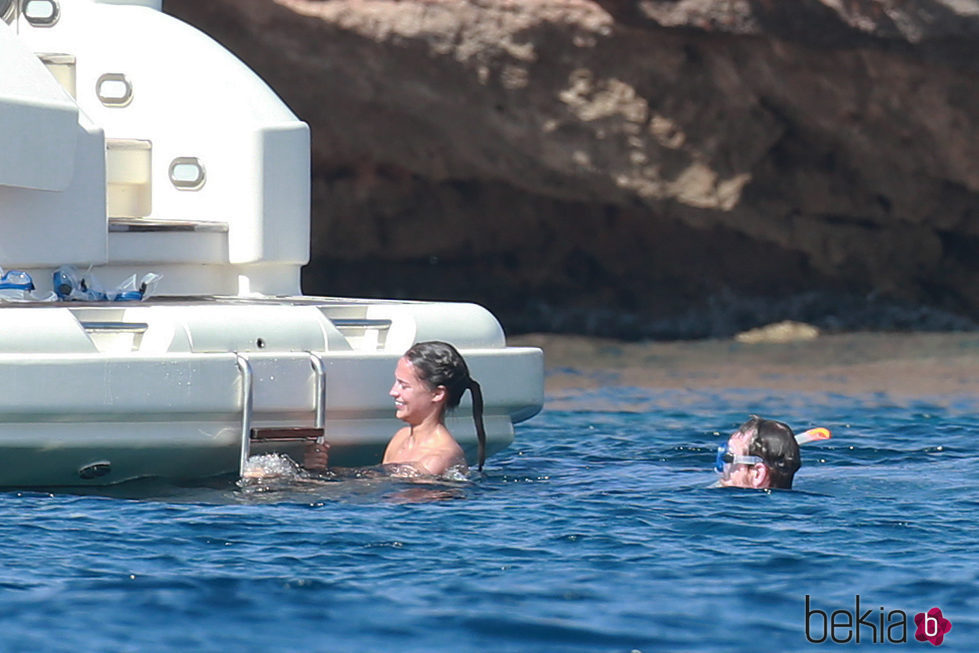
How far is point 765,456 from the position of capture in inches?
210

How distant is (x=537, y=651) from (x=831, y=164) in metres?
8.77

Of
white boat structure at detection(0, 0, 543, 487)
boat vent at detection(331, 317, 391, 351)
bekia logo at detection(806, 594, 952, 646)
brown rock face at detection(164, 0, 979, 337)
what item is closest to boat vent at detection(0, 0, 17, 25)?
white boat structure at detection(0, 0, 543, 487)

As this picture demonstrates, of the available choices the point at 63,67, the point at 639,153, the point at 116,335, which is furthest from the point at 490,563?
the point at 639,153

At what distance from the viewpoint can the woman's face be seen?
545 cm

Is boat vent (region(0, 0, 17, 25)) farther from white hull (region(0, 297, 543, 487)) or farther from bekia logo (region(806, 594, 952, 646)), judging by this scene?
bekia logo (region(806, 594, 952, 646))

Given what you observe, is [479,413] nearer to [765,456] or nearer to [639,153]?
[765,456]

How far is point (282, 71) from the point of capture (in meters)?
11.8

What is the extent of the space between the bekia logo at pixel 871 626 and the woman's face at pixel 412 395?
6.22 feet

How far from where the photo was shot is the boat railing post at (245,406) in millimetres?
5297

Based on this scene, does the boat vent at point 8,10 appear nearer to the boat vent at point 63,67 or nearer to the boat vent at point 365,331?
the boat vent at point 63,67

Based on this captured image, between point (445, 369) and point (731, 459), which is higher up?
point (445, 369)

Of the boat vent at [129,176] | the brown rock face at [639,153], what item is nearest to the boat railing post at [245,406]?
the boat vent at [129,176]

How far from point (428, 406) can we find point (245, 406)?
60 centimetres

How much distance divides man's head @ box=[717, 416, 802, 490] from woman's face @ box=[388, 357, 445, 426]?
96 cm
